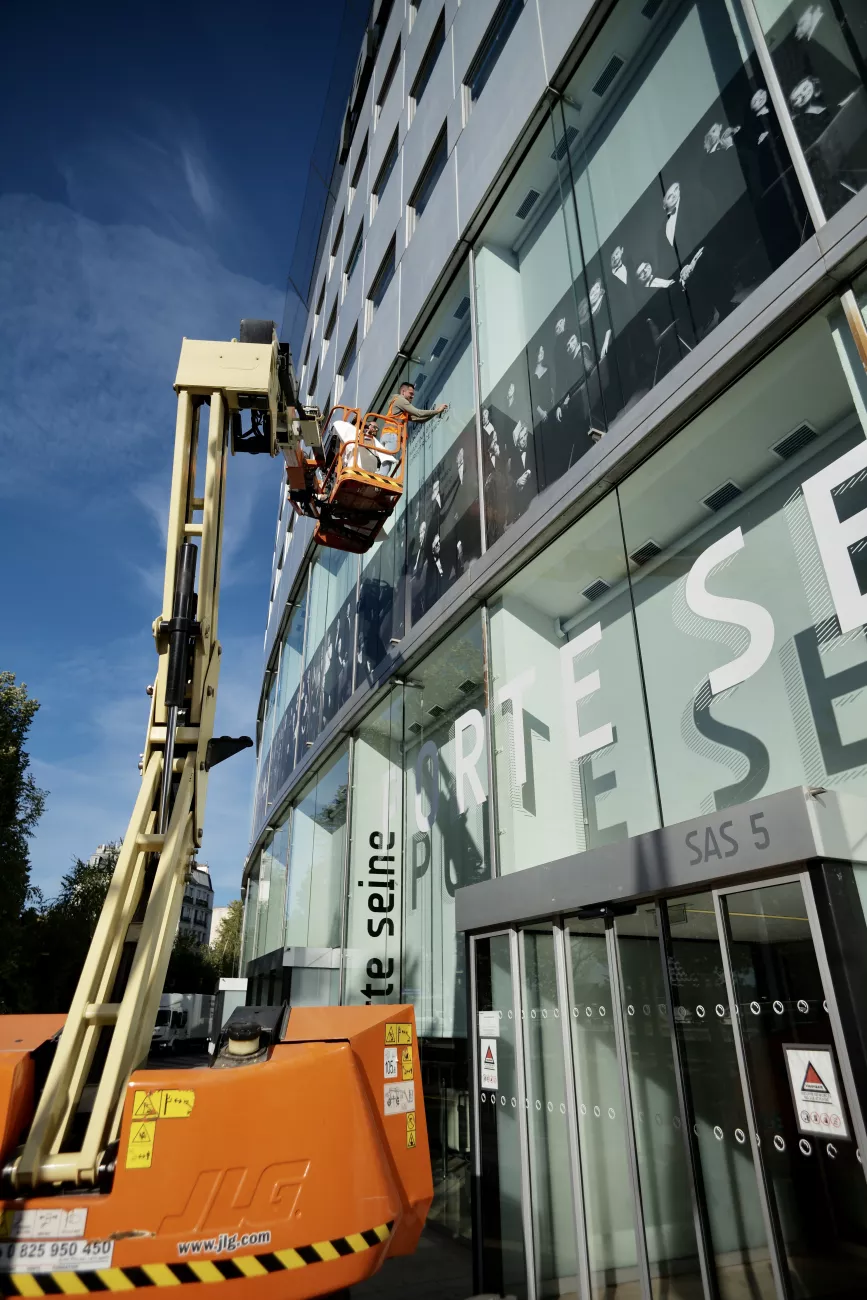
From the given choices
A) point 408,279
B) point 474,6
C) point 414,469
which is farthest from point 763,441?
point 474,6

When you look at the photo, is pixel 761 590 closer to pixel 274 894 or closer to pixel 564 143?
pixel 564 143

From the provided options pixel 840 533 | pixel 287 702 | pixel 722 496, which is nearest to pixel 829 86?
pixel 722 496

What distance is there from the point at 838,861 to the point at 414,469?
927cm

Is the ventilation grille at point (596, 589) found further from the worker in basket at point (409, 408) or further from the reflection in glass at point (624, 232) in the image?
the worker in basket at point (409, 408)

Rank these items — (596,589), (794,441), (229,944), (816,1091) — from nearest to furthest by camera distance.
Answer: (816,1091) < (794,441) < (596,589) < (229,944)

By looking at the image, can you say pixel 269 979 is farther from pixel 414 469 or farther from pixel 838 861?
pixel 838 861

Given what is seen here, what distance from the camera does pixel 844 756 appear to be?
5.01 m

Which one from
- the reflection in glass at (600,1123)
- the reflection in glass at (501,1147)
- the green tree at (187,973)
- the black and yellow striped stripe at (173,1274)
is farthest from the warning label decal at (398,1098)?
the green tree at (187,973)

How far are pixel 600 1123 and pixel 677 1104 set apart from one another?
2.96 feet

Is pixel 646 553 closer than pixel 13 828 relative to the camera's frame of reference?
Yes

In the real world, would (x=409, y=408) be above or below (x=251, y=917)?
above

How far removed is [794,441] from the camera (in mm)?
5820

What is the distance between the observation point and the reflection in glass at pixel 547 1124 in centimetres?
582

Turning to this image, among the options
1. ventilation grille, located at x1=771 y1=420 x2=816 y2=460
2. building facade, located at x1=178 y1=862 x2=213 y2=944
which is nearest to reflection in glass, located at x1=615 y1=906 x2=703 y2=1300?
ventilation grille, located at x1=771 y1=420 x2=816 y2=460
